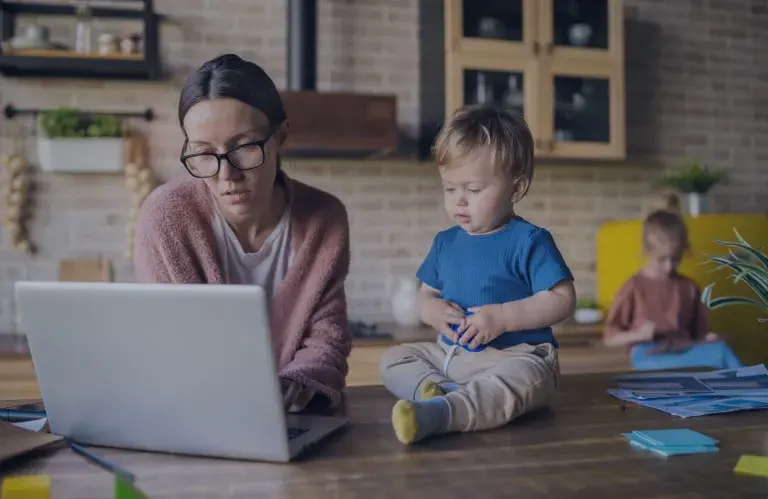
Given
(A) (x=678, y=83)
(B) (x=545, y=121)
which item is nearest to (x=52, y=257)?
(B) (x=545, y=121)

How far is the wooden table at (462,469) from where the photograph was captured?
0.79 meters

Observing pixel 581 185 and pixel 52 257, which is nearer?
pixel 52 257

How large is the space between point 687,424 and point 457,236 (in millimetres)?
499

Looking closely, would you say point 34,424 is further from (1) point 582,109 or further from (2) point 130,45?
(1) point 582,109

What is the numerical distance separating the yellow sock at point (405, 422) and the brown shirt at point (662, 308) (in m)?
2.18

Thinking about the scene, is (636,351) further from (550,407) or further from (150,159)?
(150,159)

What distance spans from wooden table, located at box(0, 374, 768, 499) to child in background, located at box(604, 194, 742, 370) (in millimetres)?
1895

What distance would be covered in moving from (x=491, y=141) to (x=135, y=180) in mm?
2355

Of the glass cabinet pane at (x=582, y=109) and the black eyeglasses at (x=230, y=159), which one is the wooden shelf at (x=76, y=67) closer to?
the glass cabinet pane at (x=582, y=109)

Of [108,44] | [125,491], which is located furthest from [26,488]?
[108,44]

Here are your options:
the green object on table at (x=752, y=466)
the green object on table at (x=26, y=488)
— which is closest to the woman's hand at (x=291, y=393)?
the green object on table at (x=26, y=488)

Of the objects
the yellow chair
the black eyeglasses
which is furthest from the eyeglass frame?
the yellow chair

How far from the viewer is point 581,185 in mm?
3887

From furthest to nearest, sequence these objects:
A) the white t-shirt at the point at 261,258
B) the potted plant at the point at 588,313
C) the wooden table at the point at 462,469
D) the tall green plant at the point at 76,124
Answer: the potted plant at the point at 588,313 → the tall green plant at the point at 76,124 → the white t-shirt at the point at 261,258 → the wooden table at the point at 462,469
